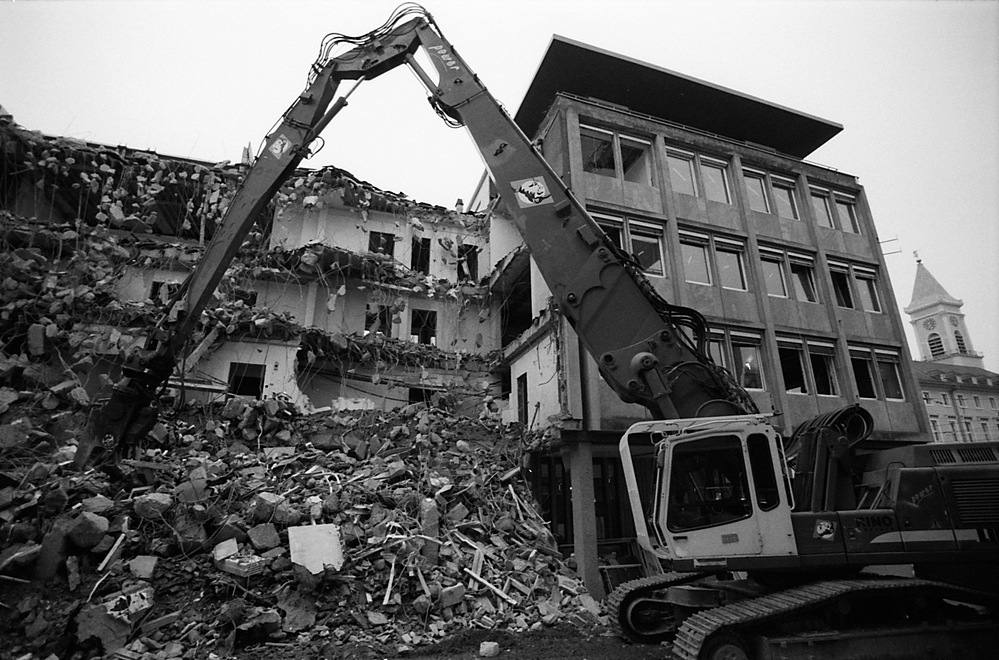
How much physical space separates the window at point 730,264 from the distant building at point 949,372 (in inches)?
1061

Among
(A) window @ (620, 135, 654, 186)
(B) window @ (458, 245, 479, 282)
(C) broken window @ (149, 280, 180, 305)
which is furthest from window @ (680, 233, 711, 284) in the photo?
(C) broken window @ (149, 280, 180, 305)

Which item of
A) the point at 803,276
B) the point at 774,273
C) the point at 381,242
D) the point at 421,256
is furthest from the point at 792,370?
the point at 381,242

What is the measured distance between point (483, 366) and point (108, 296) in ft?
39.3

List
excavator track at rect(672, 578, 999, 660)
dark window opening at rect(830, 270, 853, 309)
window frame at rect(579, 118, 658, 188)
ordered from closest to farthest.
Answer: excavator track at rect(672, 578, 999, 660) < window frame at rect(579, 118, 658, 188) < dark window opening at rect(830, 270, 853, 309)

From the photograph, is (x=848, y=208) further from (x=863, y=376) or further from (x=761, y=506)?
(x=761, y=506)

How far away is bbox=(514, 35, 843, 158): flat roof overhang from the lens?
1644cm

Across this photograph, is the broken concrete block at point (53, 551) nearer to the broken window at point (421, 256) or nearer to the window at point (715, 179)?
the broken window at point (421, 256)

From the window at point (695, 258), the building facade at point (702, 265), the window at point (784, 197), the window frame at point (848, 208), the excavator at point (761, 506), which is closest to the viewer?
the excavator at point (761, 506)

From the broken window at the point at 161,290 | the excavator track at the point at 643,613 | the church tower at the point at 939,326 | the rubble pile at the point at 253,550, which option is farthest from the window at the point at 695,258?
the church tower at the point at 939,326

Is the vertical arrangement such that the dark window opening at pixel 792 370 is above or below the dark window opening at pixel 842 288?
below

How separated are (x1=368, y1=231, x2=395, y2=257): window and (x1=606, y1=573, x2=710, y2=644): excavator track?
15.6 metres

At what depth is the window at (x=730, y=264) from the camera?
1555 centimetres

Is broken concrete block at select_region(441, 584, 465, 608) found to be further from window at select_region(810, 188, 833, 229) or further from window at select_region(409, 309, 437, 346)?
window at select_region(810, 188, 833, 229)

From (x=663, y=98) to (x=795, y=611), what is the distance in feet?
55.4
